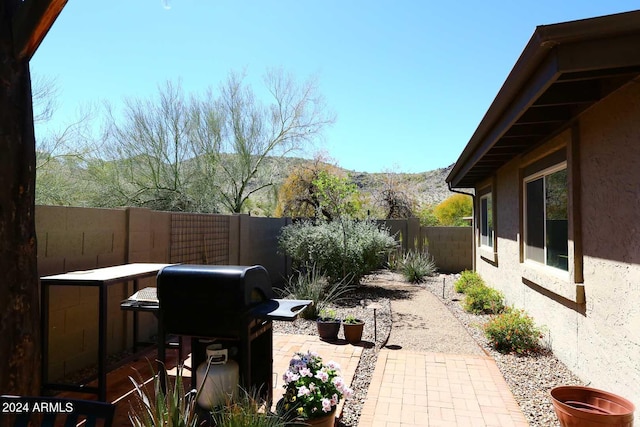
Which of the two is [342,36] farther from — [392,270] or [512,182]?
[392,270]

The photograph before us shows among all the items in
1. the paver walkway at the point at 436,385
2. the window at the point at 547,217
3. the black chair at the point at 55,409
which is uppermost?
the window at the point at 547,217

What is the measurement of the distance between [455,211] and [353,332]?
15.2 meters

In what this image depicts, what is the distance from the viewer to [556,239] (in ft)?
16.0

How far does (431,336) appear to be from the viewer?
5.95 meters

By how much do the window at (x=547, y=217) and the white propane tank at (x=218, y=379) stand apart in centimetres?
383

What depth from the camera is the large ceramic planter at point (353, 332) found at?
546cm

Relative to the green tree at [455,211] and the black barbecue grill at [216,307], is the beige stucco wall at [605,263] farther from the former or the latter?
the green tree at [455,211]

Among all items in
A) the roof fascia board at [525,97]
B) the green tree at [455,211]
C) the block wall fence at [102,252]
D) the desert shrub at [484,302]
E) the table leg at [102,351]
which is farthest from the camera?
the green tree at [455,211]

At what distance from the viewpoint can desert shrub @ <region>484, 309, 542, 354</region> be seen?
4969 millimetres

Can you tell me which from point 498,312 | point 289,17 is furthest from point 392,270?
point 289,17

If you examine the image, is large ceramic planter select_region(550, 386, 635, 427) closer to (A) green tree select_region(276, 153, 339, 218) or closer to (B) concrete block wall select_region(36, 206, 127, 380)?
(B) concrete block wall select_region(36, 206, 127, 380)

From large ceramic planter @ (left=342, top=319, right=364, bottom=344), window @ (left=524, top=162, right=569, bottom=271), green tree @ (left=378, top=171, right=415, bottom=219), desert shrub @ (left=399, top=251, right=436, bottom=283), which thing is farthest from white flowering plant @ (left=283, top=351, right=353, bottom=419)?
green tree @ (left=378, top=171, right=415, bottom=219)

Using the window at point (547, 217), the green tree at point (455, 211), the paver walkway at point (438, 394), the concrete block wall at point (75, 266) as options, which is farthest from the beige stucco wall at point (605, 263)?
the green tree at point (455, 211)

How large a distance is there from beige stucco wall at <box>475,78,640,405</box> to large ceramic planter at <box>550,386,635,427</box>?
16 cm
